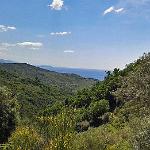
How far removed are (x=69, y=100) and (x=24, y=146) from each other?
406ft

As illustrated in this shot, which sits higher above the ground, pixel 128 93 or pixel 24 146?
pixel 128 93

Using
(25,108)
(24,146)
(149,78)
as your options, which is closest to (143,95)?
(149,78)

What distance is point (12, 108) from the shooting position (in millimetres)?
83625

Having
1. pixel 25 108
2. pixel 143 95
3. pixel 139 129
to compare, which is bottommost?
pixel 25 108

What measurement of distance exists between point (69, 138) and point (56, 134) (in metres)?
4.11

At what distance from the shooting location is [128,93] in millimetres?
37000

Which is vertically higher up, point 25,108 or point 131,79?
point 131,79

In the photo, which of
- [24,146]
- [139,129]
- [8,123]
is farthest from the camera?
[8,123]

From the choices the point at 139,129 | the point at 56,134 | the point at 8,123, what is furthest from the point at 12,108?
the point at 139,129

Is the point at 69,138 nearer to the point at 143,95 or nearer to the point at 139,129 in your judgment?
the point at 139,129

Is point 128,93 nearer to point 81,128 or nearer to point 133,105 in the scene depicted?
point 133,105

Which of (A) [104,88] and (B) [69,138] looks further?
Result: (A) [104,88]

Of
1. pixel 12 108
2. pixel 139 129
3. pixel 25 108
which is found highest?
pixel 139 129

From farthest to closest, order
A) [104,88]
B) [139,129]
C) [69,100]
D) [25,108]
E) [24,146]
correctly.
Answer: [25,108]
[69,100]
[104,88]
[24,146]
[139,129]
